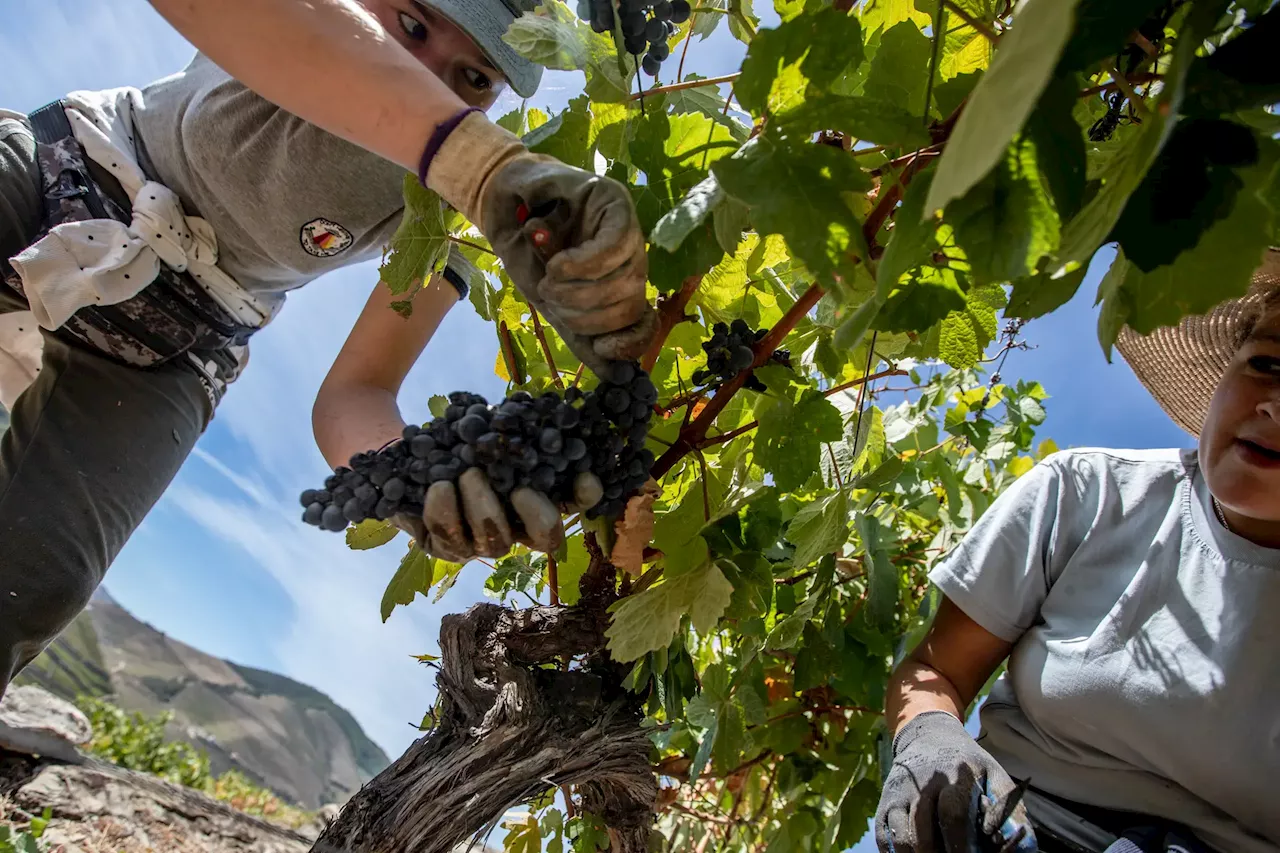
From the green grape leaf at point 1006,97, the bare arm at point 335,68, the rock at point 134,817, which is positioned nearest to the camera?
the green grape leaf at point 1006,97

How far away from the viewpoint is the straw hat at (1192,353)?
4.01 feet

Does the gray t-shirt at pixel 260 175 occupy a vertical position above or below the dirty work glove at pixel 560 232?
above

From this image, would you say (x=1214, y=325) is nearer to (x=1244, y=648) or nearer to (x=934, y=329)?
(x=1244, y=648)

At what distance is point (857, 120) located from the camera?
0.58 m

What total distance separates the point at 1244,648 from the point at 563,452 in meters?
1.04

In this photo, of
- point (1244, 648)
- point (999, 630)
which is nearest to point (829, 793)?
point (999, 630)

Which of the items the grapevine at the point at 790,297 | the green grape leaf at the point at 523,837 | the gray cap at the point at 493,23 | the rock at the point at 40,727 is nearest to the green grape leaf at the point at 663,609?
the grapevine at the point at 790,297

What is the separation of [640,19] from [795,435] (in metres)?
0.51

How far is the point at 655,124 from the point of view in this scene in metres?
0.81

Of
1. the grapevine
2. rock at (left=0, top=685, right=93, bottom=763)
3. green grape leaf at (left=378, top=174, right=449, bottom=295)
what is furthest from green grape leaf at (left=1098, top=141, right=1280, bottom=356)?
rock at (left=0, top=685, right=93, bottom=763)

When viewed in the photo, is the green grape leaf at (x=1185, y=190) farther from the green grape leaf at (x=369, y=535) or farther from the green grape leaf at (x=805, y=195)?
the green grape leaf at (x=369, y=535)

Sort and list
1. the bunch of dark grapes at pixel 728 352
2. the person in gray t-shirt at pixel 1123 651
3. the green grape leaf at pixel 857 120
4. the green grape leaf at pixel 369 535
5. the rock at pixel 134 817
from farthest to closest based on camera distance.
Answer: the rock at pixel 134 817
the green grape leaf at pixel 369 535
the person in gray t-shirt at pixel 1123 651
the bunch of dark grapes at pixel 728 352
the green grape leaf at pixel 857 120

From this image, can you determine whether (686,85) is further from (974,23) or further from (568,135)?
(974,23)

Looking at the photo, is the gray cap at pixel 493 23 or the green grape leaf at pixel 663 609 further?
the gray cap at pixel 493 23
